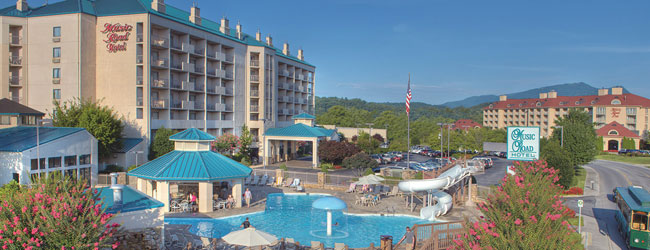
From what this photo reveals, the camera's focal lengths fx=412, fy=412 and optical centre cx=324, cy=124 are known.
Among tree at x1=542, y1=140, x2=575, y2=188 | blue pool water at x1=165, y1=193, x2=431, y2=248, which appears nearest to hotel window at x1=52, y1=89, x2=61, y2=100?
blue pool water at x1=165, y1=193, x2=431, y2=248

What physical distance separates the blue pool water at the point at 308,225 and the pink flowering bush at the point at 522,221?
9947 millimetres

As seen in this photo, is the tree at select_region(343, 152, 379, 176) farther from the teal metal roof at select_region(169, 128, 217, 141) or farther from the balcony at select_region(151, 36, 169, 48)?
the balcony at select_region(151, 36, 169, 48)

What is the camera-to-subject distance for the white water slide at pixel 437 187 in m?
23.5

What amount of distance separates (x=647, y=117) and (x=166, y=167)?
111907 millimetres

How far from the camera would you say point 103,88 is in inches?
1692

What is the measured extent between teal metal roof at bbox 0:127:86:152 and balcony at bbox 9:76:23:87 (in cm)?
1348

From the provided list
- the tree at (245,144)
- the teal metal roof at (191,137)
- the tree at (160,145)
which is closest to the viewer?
the teal metal roof at (191,137)

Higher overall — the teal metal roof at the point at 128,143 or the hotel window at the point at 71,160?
the teal metal roof at the point at 128,143

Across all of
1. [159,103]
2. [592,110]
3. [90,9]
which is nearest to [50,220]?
[159,103]

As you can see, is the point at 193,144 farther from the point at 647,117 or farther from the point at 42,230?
the point at 647,117

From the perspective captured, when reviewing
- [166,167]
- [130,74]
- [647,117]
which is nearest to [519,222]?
[166,167]

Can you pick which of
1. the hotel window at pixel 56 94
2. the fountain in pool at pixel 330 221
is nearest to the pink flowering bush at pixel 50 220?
the fountain in pool at pixel 330 221

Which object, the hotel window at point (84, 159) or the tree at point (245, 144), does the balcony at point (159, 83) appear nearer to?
the tree at point (245, 144)

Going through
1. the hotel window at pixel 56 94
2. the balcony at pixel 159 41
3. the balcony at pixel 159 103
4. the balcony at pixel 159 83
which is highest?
the balcony at pixel 159 41
